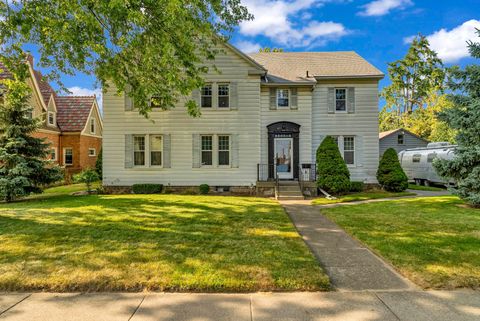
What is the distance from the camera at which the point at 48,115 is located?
2291cm

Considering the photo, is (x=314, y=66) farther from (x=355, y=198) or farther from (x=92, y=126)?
(x=92, y=126)

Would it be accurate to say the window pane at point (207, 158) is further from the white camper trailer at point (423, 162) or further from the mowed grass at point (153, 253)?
the white camper trailer at point (423, 162)

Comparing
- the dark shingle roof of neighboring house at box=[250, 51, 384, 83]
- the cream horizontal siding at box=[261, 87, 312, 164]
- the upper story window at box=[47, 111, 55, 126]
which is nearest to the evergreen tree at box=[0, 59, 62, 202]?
the cream horizontal siding at box=[261, 87, 312, 164]

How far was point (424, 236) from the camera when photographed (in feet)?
20.0

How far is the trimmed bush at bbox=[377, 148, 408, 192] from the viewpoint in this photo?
46.9 ft

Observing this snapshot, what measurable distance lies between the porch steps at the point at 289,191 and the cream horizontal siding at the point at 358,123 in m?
2.53

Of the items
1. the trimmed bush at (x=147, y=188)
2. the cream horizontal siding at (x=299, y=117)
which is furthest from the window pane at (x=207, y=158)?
the cream horizontal siding at (x=299, y=117)

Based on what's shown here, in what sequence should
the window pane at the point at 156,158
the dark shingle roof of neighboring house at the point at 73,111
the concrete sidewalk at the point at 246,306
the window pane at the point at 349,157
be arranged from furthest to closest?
the dark shingle roof of neighboring house at the point at 73,111
the window pane at the point at 349,157
the window pane at the point at 156,158
the concrete sidewalk at the point at 246,306

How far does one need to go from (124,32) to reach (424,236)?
30.5 ft

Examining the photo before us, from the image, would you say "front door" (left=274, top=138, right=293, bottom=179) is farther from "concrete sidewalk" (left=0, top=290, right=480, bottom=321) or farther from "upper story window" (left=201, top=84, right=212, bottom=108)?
"concrete sidewalk" (left=0, top=290, right=480, bottom=321)

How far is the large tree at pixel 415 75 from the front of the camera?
1342 inches

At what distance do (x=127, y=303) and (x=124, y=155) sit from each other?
41.6 feet

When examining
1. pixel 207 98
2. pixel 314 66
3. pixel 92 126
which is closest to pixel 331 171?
pixel 314 66

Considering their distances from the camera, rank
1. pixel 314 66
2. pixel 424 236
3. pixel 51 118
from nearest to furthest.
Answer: pixel 424 236
pixel 314 66
pixel 51 118
